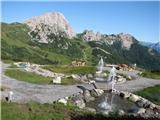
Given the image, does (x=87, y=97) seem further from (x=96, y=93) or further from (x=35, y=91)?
(x=35, y=91)

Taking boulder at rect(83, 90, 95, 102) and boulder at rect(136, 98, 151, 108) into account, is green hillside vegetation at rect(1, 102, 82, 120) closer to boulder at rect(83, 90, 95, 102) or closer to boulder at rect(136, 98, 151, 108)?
boulder at rect(83, 90, 95, 102)

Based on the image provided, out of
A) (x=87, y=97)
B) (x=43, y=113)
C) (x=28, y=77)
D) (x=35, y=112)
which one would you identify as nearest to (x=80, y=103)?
(x=87, y=97)

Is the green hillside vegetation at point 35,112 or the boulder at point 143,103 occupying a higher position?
the green hillside vegetation at point 35,112

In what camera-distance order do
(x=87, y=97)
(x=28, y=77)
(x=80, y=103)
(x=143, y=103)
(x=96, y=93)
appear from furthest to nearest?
(x=28, y=77), (x=96, y=93), (x=87, y=97), (x=143, y=103), (x=80, y=103)

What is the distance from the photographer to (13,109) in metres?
32.0

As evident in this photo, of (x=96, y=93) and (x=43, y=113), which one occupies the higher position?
(x=96, y=93)

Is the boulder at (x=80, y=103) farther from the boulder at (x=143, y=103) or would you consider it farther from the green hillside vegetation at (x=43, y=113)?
the boulder at (x=143, y=103)

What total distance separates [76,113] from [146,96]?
24227 millimetres

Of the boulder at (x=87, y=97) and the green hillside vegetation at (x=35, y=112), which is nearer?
the green hillside vegetation at (x=35, y=112)

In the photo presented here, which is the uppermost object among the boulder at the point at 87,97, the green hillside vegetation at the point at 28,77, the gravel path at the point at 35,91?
the green hillside vegetation at the point at 28,77

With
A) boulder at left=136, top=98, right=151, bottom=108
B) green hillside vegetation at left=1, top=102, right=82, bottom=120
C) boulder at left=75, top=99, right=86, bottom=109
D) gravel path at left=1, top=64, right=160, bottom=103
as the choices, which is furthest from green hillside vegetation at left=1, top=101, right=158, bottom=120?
boulder at left=136, top=98, right=151, bottom=108

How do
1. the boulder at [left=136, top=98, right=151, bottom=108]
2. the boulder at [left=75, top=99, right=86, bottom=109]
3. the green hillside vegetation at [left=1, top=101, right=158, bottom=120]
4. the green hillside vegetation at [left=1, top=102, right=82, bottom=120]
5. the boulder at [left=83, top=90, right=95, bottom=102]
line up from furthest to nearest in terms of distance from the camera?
the boulder at [left=83, top=90, right=95, bottom=102]
the boulder at [left=136, top=98, right=151, bottom=108]
the boulder at [left=75, top=99, right=86, bottom=109]
the green hillside vegetation at [left=1, top=101, right=158, bottom=120]
the green hillside vegetation at [left=1, top=102, right=82, bottom=120]

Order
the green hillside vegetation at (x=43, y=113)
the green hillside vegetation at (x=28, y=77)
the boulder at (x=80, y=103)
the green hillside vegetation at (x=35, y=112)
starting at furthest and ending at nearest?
1. the green hillside vegetation at (x=28, y=77)
2. the boulder at (x=80, y=103)
3. the green hillside vegetation at (x=43, y=113)
4. the green hillside vegetation at (x=35, y=112)

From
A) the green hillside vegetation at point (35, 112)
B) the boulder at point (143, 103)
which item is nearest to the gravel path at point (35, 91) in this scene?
the green hillside vegetation at point (35, 112)
